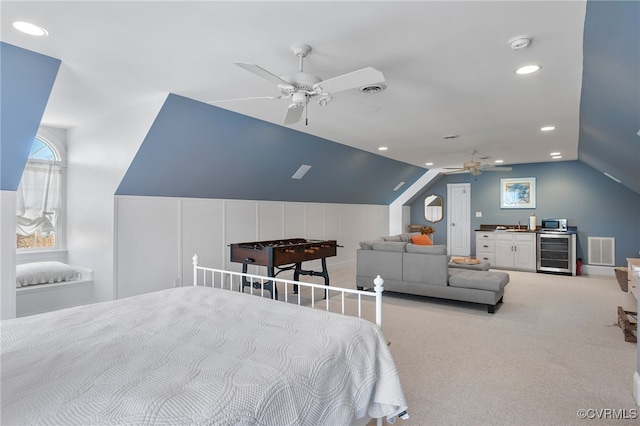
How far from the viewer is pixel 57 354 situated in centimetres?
156

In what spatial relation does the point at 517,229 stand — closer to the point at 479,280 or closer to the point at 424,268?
the point at 479,280

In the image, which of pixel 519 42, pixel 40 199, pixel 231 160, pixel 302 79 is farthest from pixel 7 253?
pixel 519 42

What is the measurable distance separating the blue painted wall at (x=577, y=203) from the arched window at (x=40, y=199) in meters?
8.81

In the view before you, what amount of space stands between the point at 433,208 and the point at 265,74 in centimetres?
847

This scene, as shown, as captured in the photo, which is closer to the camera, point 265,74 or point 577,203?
point 265,74

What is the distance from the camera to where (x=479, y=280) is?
4.57 meters

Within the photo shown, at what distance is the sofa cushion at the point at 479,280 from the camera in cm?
449

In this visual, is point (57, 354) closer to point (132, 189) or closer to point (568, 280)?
point (132, 189)

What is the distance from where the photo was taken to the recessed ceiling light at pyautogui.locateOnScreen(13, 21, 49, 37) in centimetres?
219

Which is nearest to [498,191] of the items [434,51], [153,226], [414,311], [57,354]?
[414,311]

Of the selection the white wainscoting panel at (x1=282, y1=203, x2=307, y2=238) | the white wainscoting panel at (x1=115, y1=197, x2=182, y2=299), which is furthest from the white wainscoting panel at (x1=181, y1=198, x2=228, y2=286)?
the white wainscoting panel at (x1=282, y1=203, x2=307, y2=238)

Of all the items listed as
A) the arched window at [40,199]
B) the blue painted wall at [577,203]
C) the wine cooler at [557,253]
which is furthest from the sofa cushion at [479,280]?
the arched window at [40,199]

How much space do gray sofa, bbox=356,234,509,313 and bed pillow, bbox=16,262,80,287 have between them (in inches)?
159

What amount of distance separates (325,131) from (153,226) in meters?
2.73
